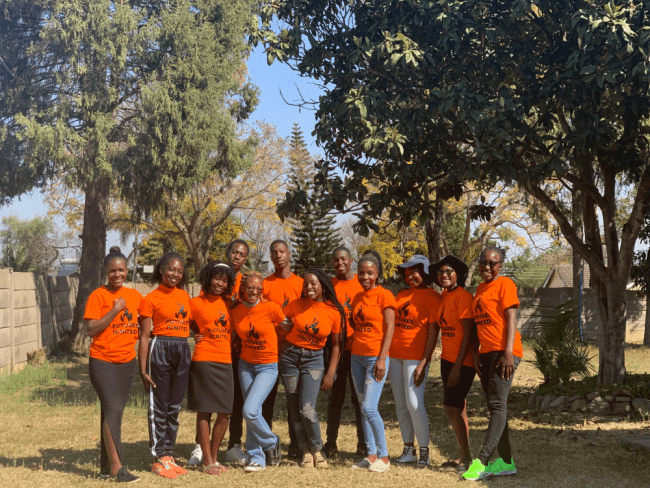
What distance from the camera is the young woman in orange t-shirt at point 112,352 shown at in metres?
5.44

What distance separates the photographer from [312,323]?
19.6 feet

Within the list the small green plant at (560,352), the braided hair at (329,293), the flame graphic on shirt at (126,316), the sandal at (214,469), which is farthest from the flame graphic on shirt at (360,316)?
the small green plant at (560,352)

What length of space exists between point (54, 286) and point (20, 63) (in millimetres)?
5430

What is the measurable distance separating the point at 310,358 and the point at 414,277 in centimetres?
119

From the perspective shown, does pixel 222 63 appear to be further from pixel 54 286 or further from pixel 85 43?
pixel 54 286

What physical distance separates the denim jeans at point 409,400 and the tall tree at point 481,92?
2.63 meters

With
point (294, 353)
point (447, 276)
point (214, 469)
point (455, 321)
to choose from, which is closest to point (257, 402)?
point (294, 353)

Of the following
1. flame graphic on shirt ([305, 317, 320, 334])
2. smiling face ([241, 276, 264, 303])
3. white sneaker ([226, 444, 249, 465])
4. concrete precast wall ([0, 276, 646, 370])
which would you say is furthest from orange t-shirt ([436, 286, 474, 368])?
concrete precast wall ([0, 276, 646, 370])

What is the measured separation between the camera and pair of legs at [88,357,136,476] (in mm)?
5457

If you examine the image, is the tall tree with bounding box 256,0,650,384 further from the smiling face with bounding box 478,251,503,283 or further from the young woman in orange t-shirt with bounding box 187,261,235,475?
the young woman in orange t-shirt with bounding box 187,261,235,475

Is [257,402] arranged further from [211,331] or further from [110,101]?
[110,101]

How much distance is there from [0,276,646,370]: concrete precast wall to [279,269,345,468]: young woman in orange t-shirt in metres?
7.33

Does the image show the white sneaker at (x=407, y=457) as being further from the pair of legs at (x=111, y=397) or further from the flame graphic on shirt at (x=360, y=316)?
the pair of legs at (x=111, y=397)

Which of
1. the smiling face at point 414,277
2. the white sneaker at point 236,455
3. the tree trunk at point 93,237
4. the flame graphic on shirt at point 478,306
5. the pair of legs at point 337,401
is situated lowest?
the white sneaker at point 236,455
